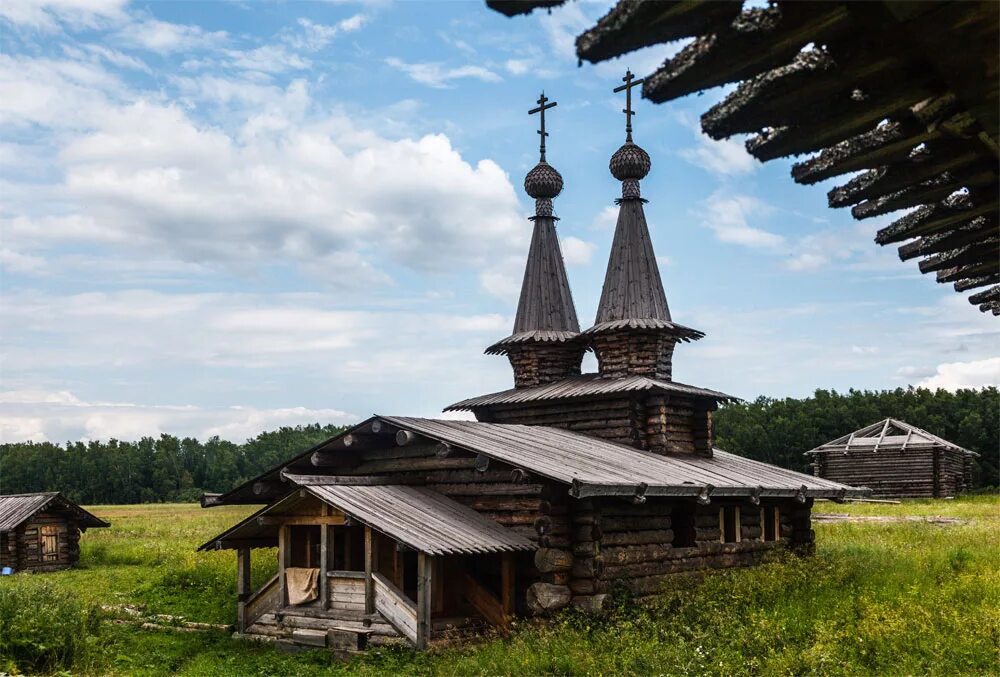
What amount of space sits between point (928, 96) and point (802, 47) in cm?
51

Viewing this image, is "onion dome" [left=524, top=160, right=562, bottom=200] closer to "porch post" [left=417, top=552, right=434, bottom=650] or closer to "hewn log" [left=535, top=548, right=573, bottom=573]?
"hewn log" [left=535, top=548, right=573, bottom=573]

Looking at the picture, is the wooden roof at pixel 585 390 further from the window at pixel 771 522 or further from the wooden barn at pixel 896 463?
the wooden barn at pixel 896 463

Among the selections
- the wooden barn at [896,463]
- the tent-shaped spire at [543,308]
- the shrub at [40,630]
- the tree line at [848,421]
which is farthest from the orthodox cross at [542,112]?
the tree line at [848,421]

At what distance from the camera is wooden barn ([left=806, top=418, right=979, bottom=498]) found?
52.7m

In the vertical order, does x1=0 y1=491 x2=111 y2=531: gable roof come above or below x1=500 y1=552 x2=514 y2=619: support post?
above

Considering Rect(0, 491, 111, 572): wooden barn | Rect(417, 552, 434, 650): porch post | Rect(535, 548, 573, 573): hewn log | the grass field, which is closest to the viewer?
the grass field

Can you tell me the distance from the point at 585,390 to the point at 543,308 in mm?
4505

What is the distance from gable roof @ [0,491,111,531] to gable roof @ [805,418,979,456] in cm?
3878

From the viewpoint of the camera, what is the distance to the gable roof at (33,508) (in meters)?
30.4

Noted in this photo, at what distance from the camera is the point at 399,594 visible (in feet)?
52.0

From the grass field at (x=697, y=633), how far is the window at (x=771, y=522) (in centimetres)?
127

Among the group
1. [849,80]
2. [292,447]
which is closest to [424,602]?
[849,80]

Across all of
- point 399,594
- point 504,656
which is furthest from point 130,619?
point 504,656

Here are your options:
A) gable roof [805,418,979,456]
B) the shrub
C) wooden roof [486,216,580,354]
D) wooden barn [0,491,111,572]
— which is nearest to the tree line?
gable roof [805,418,979,456]
